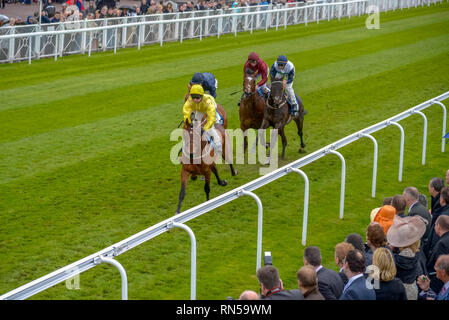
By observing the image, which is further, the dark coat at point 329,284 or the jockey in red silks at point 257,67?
the jockey in red silks at point 257,67

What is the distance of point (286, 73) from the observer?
10.5m

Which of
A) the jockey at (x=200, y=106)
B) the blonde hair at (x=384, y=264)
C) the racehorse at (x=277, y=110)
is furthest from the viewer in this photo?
the racehorse at (x=277, y=110)

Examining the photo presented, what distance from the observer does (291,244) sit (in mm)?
7574

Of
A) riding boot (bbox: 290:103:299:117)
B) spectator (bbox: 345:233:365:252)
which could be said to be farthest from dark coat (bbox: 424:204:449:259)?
riding boot (bbox: 290:103:299:117)

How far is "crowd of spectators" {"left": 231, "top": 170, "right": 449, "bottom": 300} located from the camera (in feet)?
15.1

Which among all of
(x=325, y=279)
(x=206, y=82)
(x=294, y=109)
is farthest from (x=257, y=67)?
(x=325, y=279)

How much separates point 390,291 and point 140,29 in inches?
619

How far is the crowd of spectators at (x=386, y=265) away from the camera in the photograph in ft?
15.1

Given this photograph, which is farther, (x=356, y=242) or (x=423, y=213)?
(x=423, y=213)

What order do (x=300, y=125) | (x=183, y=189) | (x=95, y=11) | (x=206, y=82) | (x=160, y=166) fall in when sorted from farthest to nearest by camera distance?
(x=95, y=11) → (x=300, y=125) → (x=160, y=166) → (x=206, y=82) → (x=183, y=189)

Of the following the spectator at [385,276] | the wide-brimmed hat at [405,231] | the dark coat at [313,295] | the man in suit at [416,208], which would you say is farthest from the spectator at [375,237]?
the dark coat at [313,295]

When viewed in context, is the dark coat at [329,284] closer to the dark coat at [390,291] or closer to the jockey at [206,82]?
the dark coat at [390,291]

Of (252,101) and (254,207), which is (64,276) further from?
(252,101)

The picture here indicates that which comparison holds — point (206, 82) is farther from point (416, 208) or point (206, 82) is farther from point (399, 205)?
point (416, 208)
